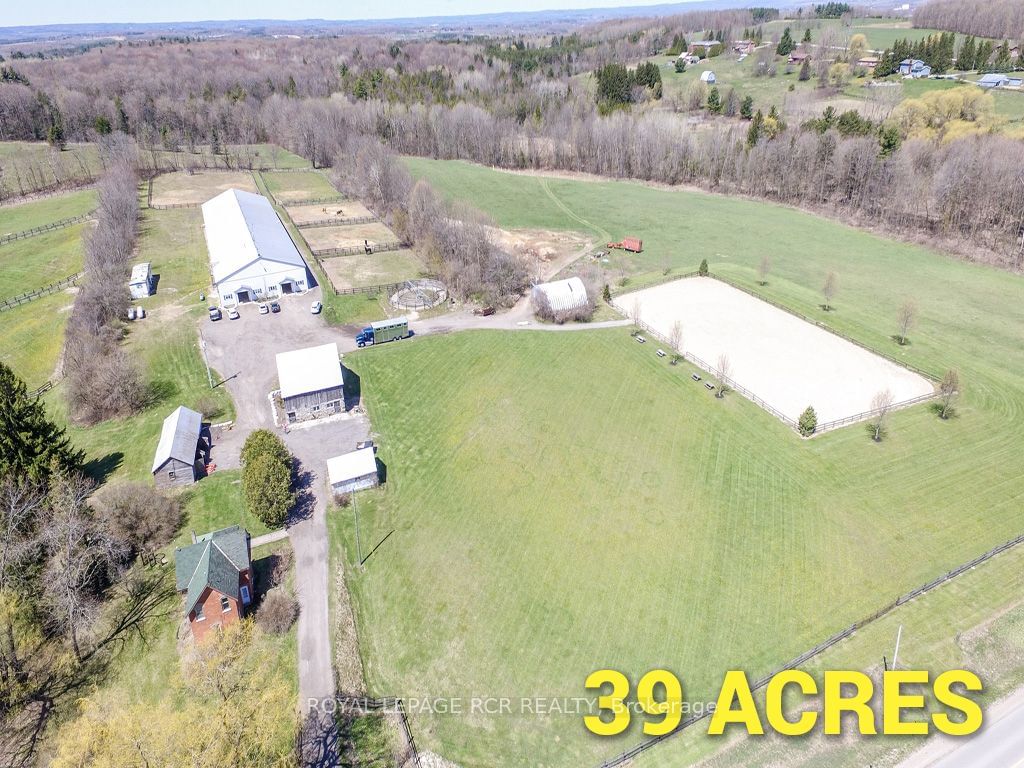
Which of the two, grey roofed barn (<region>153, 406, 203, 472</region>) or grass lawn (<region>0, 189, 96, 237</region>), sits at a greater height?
grass lawn (<region>0, 189, 96, 237</region>)

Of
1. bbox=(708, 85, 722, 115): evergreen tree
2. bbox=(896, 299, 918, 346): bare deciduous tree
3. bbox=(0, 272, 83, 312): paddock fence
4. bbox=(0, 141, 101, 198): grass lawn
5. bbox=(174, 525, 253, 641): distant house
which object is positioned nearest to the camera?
bbox=(174, 525, 253, 641): distant house

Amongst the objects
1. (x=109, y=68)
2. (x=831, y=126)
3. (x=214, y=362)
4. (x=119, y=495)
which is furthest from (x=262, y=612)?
(x=109, y=68)

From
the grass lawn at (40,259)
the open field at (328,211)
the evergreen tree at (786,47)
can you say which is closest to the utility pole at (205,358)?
the grass lawn at (40,259)

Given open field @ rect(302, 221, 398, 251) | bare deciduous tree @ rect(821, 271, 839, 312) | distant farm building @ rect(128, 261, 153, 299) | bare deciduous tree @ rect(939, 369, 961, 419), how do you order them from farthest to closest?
open field @ rect(302, 221, 398, 251) < distant farm building @ rect(128, 261, 153, 299) < bare deciduous tree @ rect(821, 271, 839, 312) < bare deciduous tree @ rect(939, 369, 961, 419)

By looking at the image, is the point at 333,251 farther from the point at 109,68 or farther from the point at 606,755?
the point at 109,68

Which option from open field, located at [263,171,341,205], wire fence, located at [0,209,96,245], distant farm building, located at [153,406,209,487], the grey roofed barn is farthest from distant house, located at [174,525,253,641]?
open field, located at [263,171,341,205]

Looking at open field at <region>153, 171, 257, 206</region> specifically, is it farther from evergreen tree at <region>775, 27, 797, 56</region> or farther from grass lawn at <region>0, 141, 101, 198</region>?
evergreen tree at <region>775, 27, 797, 56</region>

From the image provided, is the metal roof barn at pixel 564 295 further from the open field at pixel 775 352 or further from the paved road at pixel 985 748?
the paved road at pixel 985 748
